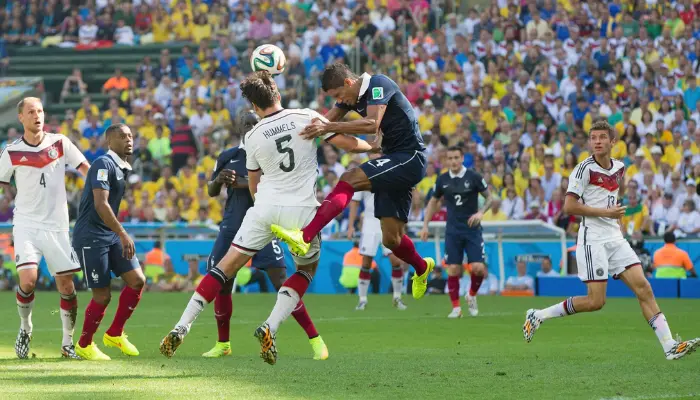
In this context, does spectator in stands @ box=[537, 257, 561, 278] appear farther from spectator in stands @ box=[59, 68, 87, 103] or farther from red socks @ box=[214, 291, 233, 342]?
spectator in stands @ box=[59, 68, 87, 103]

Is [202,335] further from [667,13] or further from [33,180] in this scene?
[667,13]

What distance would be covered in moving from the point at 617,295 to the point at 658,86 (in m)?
6.14

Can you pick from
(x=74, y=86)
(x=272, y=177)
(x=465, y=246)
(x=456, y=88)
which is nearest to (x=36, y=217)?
(x=272, y=177)

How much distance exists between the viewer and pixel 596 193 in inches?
403

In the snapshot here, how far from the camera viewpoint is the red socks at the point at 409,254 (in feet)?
34.9

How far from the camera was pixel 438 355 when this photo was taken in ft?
33.5

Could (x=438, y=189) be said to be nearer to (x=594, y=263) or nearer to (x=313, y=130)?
(x=594, y=263)

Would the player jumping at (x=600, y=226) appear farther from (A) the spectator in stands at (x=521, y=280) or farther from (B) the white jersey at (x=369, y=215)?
(A) the spectator in stands at (x=521, y=280)

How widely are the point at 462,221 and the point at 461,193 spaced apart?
408 millimetres

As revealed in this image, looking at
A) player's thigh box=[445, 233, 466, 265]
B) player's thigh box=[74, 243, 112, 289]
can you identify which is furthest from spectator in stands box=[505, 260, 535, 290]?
player's thigh box=[74, 243, 112, 289]

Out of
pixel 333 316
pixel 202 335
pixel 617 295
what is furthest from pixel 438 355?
pixel 617 295

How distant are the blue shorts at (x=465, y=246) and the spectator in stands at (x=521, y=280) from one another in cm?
494

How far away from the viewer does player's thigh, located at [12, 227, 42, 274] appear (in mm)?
10102

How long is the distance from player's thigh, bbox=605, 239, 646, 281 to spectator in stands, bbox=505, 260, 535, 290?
34.8 feet
